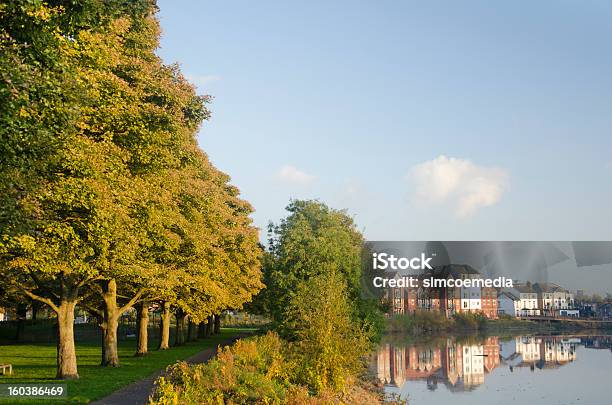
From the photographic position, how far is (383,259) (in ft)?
286

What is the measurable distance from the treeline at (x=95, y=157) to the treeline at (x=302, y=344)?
5.69 metres

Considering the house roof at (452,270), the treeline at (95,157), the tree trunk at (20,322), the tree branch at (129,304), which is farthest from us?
the house roof at (452,270)

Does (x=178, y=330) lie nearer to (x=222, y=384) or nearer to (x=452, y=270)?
(x=222, y=384)

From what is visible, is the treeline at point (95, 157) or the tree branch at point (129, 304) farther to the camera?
the tree branch at point (129, 304)

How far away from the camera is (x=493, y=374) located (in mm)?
59531

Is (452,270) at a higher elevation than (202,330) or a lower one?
higher

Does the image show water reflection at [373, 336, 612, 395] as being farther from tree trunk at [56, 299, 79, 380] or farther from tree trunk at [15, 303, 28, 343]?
tree trunk at [15, 303, 28, 343]

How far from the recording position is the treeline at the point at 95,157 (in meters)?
16.6

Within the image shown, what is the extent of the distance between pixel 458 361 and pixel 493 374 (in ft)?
37.2

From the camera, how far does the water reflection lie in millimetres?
54344

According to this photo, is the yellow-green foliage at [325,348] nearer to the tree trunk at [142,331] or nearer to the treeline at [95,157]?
the treeline at [95,157]

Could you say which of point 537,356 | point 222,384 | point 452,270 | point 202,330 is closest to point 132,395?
point 222,384

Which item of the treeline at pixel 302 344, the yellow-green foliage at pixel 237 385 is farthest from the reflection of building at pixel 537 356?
the yellow-green foliage at pixel 237 385

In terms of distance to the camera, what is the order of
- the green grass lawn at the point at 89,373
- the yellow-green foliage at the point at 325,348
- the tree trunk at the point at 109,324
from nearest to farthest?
the green grass lawn at the point at 89,373 → the yellow-green foliage at the point at 325,348 → the tree trunk at the point at 109,324
